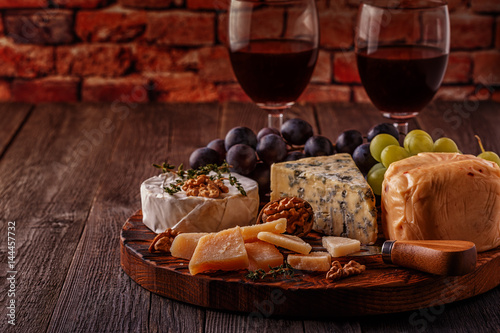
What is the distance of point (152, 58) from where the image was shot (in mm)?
2379

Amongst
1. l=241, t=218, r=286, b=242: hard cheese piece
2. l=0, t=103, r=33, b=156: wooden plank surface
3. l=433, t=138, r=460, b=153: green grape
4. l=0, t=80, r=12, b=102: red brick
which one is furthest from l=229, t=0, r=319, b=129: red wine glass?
l=0, t=80, r=12, b=102: red brick

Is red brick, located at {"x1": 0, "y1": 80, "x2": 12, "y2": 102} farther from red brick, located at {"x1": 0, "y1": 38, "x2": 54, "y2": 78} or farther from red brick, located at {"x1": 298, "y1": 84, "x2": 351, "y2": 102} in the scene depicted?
red brick, located at {"x1": 298, "y1": 84, "x2": 351, "y2": 102}

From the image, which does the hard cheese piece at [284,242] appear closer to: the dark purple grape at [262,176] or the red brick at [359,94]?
the dark purple grape at [262,176]

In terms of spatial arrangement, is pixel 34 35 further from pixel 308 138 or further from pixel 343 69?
pixel 308 138

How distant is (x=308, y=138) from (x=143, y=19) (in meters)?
1.10

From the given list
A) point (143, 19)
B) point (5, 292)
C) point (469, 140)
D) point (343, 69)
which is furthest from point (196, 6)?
point (5, 292)

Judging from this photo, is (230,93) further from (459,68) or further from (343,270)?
(343,270)

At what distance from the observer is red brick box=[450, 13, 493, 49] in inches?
90.7

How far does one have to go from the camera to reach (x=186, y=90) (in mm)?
2424

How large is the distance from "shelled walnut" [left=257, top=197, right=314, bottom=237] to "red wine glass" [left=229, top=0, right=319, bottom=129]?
1.14 ft

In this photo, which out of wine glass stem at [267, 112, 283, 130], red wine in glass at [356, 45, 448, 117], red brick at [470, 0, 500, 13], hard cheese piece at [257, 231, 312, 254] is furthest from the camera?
red brick at [470, 0, 500, 13]

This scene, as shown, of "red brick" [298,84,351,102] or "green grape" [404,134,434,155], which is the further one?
"red brick" [298,84,351,102]

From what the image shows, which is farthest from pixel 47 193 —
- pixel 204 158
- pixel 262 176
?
pixel 262 176

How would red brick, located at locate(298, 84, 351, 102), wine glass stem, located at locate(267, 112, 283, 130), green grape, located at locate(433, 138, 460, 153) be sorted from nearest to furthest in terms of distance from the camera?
green grape, located at locate(433, 138, 460, 153) < wine glass stem, located at locate(267, 112, 283, 130) < red brick, located at locate(298, 84, 351, 102)
